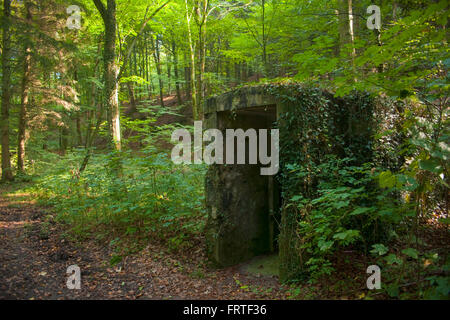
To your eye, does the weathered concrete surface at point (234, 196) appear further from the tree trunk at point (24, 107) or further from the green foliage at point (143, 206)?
the tree trunk at point (24, 107)

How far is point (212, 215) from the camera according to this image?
16.3 ft

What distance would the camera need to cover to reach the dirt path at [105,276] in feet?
12.6

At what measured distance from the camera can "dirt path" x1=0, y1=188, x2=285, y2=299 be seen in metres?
3.83

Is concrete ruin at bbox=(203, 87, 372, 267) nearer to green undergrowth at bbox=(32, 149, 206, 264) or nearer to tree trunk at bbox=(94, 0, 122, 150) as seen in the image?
green undergrowth at bbox=(32, 149, 206, 264)

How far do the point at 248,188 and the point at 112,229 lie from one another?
328cm

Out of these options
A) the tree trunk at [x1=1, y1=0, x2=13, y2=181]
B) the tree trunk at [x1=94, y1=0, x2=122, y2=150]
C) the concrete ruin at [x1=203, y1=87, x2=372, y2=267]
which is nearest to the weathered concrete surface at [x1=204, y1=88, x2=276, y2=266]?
the concrete ruin at [x1=203, y1=87, x2=372, y2=267]

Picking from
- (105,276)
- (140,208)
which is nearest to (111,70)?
(140,208)

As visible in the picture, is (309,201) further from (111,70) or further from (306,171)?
(111,70)

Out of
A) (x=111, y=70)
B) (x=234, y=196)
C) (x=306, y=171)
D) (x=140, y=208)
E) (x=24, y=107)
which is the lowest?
(x=140, y=208)

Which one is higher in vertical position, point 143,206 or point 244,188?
point 244,188

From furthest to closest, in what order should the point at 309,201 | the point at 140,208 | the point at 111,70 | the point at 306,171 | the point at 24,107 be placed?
the point at 24,107 → the point at 111,70 → the point at 140,208 → the point at 306,171 → the point at 309,201

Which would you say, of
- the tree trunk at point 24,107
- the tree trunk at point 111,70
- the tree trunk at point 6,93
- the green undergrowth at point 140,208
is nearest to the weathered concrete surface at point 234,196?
the green undergrowth at point 140,208

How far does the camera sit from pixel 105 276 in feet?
14.5
